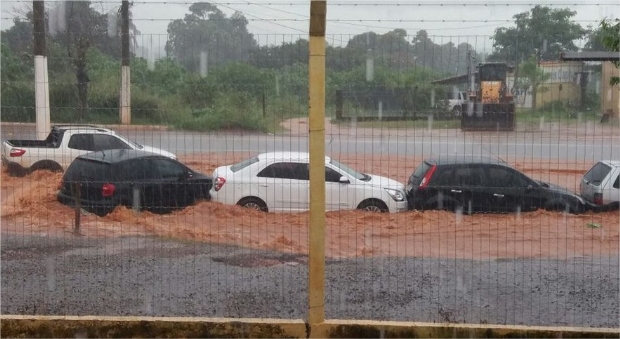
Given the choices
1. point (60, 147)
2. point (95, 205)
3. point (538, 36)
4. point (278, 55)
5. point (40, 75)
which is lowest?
point (95, 205)

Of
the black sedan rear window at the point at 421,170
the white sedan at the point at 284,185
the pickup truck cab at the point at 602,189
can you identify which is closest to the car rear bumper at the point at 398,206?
the white sedan at the point at 284,185

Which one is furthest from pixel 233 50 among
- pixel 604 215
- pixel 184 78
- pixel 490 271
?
pixel 604 215

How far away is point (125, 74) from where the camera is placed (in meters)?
6.12

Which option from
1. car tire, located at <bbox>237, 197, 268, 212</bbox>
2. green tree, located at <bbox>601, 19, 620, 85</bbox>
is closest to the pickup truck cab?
green tree, located at <bbox>601, 19, 620, 85</bbox>

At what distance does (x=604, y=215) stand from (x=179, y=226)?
4.72 m

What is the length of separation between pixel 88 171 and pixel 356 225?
3347 mm

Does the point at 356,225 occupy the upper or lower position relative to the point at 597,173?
lower

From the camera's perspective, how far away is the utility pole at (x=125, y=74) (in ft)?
19.7

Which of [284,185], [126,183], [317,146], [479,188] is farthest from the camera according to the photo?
[284,185]

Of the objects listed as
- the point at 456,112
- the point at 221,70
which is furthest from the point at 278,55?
the point at 456,112

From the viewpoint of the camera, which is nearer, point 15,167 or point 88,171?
Answer: point 88,171

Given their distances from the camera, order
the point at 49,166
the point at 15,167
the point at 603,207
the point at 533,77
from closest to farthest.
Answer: the point at 533,77 → the point at 49,166 → the point at 15,167 → the point at 603,207

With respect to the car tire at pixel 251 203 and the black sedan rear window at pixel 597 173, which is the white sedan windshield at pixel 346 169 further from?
the black sedan rear window at pixel 597 173

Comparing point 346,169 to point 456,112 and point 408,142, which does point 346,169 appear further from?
point 456,112
